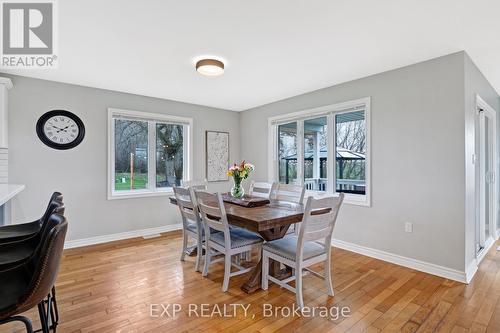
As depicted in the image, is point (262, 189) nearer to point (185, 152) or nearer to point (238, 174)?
point (238, 174)

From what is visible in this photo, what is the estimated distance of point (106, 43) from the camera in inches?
100

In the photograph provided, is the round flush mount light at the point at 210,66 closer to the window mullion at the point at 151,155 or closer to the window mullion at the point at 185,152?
the window mullion at the point at 151,155

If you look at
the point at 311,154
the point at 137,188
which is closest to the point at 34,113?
the point at 137,188

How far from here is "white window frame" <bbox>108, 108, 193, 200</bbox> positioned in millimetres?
4097

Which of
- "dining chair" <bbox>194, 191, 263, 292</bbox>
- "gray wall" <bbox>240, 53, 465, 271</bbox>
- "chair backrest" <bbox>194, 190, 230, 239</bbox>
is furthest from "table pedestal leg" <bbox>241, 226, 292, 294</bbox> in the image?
"gray wall" <bbox>240, 53, 465, 271</bbox>

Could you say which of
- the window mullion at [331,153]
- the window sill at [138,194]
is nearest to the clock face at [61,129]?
the window sill at [138,194]

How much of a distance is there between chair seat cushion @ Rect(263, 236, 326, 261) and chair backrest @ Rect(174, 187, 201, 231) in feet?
2.91

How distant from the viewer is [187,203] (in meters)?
2.95

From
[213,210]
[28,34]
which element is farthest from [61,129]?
[213,210]

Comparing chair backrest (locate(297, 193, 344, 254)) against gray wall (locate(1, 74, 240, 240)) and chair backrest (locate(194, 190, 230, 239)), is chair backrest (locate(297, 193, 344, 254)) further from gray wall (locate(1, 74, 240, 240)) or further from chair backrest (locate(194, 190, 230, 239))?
gray wall (locate(1, 74, 240, 240))

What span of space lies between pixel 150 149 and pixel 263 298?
10.8 feet

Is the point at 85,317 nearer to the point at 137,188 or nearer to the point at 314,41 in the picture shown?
the point at 137,188

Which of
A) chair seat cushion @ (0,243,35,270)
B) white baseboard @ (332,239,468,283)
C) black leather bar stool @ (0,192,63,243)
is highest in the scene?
black leather bar stool @ (0,192,63,243)

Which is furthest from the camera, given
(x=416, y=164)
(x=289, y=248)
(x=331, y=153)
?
(x=331, y=153)
